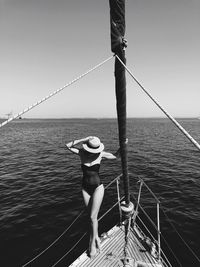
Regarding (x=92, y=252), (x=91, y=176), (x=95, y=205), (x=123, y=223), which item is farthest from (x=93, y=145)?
(x=92, y=252)

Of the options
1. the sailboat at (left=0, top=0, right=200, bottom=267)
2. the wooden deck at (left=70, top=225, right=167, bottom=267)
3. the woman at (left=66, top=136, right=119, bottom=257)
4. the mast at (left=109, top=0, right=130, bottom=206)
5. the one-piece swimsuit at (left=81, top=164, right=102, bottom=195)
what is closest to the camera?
the mast at (left=109, top=0, right=130, bottom=206)

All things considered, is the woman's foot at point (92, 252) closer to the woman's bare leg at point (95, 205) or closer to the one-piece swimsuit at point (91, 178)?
the woman's bare leg at point (95, 205)

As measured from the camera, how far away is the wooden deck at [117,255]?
19.0 ft

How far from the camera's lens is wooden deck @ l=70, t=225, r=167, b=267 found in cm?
578

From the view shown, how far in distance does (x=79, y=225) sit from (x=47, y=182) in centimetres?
773

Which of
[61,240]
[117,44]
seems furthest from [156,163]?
[117,44]

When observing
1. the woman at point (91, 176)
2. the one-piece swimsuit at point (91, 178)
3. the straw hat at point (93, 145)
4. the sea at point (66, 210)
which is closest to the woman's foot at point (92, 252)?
the woman at point (91, 176)

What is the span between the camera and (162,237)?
9516 mm

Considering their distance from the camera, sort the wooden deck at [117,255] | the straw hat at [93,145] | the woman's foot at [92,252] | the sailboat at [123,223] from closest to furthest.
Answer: the sailboat at [123,223] < the straw hat at [93,145] < the woman's foot at [92,252] < the wooden deck at [117,255]

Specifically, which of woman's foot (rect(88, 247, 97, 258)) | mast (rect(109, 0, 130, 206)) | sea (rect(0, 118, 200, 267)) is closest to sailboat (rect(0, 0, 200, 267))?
mast (rect(109, 0, 130, 206))

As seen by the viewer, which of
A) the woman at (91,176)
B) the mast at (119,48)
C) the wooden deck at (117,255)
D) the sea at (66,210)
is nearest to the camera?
the mast at (119,48)

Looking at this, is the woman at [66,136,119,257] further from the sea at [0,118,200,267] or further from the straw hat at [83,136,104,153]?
the sea at [0,118,200,267]

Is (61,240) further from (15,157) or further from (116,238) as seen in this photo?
(15,157)

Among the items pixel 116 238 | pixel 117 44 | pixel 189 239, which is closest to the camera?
pixel 117 44
